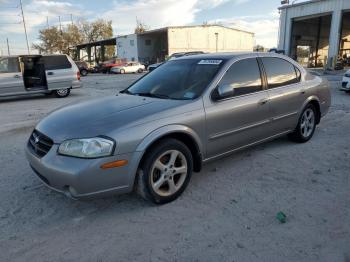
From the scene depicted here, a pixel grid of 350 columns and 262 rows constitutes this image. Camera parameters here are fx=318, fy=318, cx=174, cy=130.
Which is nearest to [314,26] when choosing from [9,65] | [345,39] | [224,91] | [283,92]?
[345,39]

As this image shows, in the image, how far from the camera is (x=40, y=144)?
3320mm

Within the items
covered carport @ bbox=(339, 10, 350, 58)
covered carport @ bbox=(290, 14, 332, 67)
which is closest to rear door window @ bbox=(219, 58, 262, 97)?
covered carport @ bbox=(290, 14, 332, 67)

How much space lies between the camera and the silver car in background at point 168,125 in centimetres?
297

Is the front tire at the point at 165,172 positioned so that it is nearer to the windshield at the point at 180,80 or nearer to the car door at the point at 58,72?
the windshield at the point at 180,80

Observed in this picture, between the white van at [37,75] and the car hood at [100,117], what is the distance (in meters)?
8.90

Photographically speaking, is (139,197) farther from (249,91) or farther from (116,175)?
(249,91)

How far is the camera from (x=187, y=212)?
3.25 meters

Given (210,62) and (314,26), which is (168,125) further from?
(314,26)

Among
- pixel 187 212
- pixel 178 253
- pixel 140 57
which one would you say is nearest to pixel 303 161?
pixel 187 212

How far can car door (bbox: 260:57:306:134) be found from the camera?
457cm

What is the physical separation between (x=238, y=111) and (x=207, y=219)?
59.7 inches

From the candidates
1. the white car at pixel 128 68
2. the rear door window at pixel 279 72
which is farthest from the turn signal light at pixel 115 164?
the white car at pixel 128 68

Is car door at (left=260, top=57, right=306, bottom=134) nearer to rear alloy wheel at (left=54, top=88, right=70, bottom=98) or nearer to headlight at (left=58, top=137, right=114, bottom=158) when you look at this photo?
headlight at (left=58, top=137, right=114, bottom=158)

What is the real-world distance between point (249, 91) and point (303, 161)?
1.32 m
